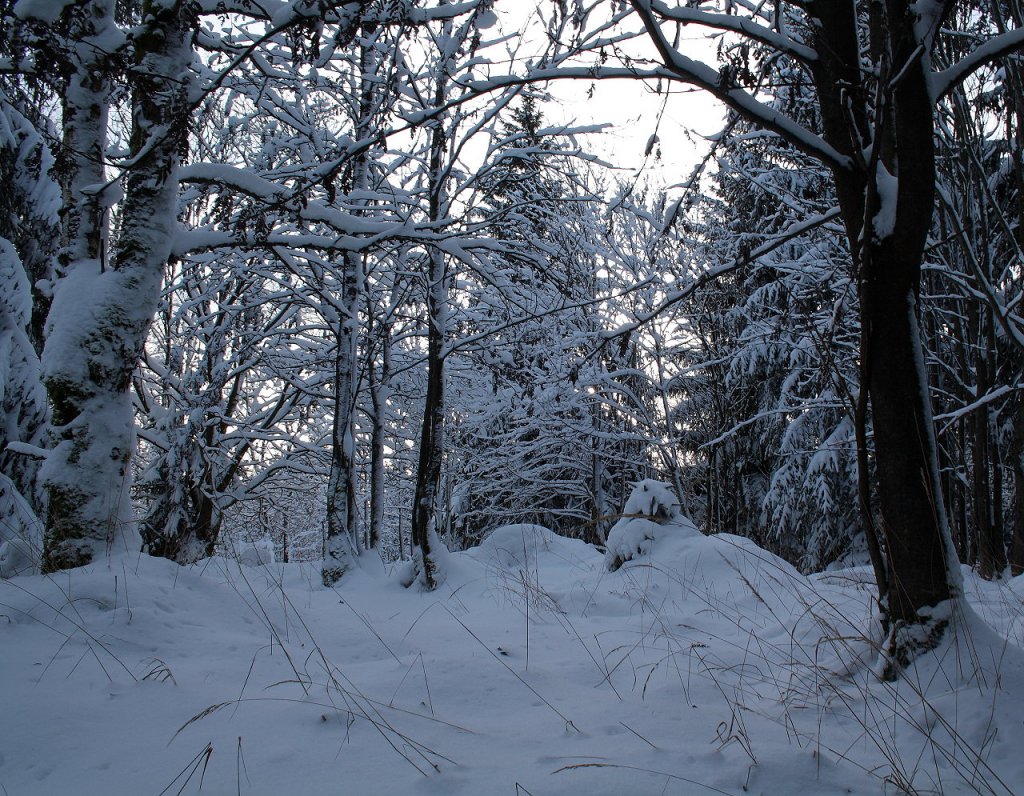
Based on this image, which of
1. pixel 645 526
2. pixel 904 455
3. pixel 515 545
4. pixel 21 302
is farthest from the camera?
pixel 515 545

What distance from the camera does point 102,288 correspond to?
3.84 metres

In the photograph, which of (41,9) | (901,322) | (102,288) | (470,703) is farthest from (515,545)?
(41,9)

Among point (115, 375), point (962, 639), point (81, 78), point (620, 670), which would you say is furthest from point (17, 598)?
point (962, 639)

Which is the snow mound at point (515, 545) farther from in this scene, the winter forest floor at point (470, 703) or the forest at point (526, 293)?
the winter forest floor at point (470, 703)

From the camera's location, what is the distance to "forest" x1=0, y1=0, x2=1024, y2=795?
98.7 inches

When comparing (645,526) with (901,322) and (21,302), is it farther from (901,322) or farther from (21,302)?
(21,302)

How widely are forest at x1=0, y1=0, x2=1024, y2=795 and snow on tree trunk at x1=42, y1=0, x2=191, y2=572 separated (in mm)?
21

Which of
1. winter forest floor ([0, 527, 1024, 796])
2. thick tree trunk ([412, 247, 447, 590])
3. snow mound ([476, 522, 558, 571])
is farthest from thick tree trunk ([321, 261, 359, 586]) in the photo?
winter forest floor ([0, 527, 1024, 796])

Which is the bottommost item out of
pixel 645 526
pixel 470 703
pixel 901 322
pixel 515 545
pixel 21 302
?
pixel 515 545

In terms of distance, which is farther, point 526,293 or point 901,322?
point 526,293

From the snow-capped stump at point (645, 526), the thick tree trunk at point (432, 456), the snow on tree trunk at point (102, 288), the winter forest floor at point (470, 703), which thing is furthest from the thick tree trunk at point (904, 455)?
the thick tree trunk at point (432, 456)

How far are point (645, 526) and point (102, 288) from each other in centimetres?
507

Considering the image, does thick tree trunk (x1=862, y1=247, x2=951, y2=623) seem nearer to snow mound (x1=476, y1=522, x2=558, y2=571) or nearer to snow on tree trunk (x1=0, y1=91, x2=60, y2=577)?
snow mound (x1=476, y1=522, x2=558, y2=571)

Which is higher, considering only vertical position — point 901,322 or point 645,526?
point 901,322
